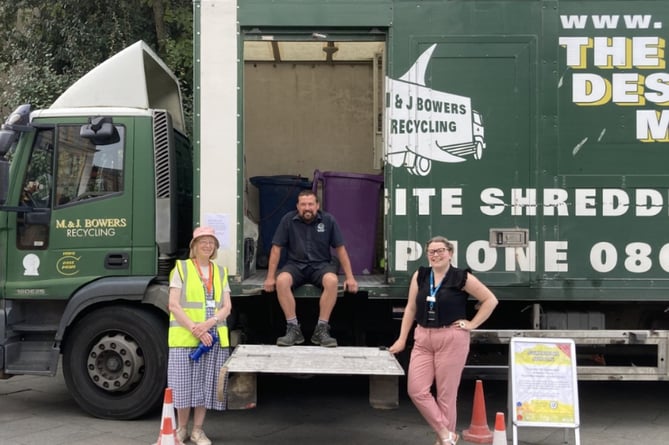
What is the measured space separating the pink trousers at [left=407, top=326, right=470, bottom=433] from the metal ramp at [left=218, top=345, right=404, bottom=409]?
17 cm

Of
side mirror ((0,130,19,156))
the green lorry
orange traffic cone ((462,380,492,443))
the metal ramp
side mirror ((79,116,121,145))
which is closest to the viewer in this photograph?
the metal ramp

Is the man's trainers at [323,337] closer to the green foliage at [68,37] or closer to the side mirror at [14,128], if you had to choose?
the side mirror at [14,128]

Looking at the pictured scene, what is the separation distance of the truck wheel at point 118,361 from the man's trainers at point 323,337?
1290 millimetres

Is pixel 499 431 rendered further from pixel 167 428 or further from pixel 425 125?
pixel 425 125

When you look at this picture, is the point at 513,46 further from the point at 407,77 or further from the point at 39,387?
the point at 39,387

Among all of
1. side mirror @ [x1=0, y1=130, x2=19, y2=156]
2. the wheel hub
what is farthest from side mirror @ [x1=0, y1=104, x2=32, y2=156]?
the wheel hub

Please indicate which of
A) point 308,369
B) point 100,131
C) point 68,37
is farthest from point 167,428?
point 68,37

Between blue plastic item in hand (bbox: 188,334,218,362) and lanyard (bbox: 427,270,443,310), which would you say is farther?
blue plastic item in hand (bbox: 188,334,218,362)

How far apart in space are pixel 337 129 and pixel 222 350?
3.46 meters

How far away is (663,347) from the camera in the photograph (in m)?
5.18

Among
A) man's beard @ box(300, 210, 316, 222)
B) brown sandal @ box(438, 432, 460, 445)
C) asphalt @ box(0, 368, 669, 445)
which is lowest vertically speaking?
asphalt @ box(0, 368, 669, 445)

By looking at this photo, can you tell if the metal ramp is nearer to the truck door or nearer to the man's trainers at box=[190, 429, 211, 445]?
the man's trainers at box=[190, 429, 211, 445]

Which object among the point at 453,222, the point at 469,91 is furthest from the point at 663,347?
the point at 469,91

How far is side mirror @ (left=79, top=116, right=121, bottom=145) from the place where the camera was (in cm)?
536
